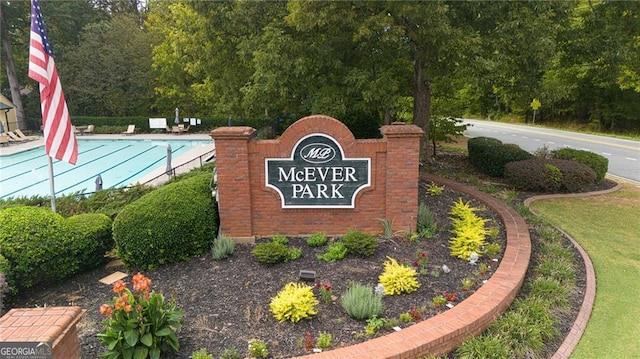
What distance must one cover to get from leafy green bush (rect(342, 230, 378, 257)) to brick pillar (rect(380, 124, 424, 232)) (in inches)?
33.2

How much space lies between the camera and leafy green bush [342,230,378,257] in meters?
6.21

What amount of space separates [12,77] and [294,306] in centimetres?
3281

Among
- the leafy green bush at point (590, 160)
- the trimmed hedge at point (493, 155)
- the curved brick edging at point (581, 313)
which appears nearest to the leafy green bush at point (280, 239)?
the curved brick edging at point (581, 313)

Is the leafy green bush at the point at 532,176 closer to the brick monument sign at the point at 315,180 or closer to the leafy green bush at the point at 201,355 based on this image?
the brick monument sign at the point at 315,180

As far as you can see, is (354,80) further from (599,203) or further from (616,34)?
(616,34)

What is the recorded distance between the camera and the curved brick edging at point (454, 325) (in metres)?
4.04

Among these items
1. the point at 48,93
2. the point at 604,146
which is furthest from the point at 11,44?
the point at 604,146

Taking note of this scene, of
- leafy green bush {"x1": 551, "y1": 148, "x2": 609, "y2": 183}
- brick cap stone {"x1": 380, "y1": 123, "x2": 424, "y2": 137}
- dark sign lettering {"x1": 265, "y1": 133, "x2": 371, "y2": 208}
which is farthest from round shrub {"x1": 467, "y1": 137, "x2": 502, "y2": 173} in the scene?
dark sign lettering {"x1": 265, "y1": 133, "x2": 371, "y2": 208}

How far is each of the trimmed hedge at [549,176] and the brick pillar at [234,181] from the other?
719 centimetres

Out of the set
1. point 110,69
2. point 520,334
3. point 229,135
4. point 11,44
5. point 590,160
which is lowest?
point 520,334

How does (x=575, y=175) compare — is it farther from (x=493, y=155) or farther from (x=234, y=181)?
(x=234, y=181)

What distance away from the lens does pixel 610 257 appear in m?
6.87

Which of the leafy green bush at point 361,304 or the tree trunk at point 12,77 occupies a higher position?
the tree trunk at point 12,77

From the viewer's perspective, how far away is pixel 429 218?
7.30 m
